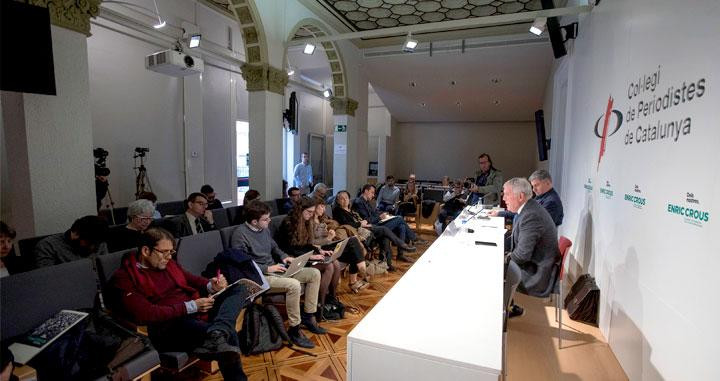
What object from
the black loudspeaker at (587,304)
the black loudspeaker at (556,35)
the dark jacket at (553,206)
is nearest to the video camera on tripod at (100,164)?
the dark jacket at (553,206)

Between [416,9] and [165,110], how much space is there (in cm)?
484

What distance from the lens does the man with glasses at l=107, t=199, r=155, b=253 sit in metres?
2.98

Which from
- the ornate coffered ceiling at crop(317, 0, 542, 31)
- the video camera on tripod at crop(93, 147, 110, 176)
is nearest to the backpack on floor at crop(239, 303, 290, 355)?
the video camera on tripod at crop(93, 147, 110, 176)

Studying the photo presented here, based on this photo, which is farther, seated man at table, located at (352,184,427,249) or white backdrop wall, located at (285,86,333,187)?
white backdrop wall, located at (285,86,333,187)

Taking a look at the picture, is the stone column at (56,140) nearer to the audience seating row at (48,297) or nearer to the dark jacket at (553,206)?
the audience seating row at (48,297)

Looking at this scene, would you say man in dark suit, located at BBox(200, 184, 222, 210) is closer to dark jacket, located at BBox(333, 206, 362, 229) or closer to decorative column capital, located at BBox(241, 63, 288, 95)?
decorative column capital, located at BBox(241, 63, 288, 95)

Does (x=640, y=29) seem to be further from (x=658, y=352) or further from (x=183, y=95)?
(x=183, y=95)

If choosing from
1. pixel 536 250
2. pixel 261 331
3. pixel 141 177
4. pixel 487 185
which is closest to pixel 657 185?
pixel 536 250

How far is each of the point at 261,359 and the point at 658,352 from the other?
2.47 meters

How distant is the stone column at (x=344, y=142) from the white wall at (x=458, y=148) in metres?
6.06

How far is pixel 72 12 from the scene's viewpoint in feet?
9.48

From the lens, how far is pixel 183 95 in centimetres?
681

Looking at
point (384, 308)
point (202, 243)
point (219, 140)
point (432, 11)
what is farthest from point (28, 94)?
point (432, 11)

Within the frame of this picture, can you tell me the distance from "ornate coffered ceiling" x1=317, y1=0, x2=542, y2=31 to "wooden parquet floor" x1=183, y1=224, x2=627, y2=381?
5153 mm
